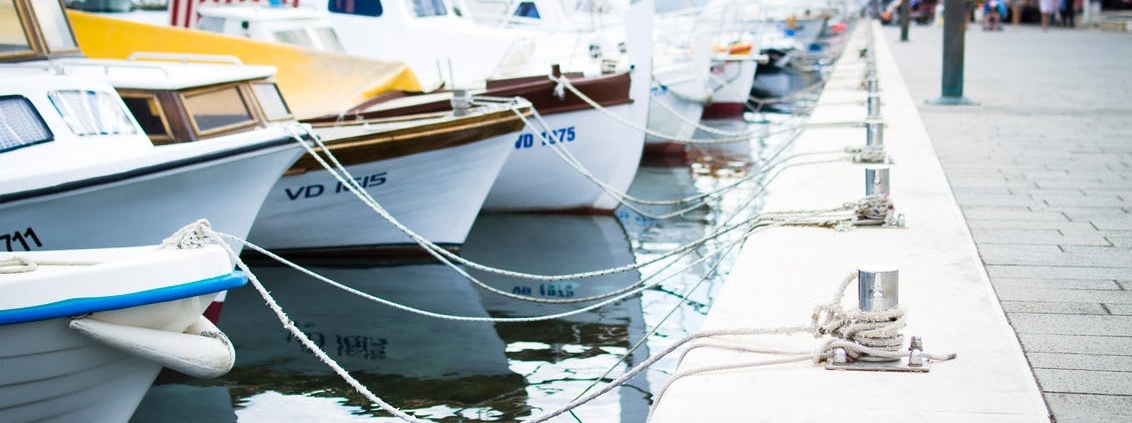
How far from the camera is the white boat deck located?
4.25 metres

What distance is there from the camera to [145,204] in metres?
8.26

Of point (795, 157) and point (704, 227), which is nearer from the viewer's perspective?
point (795, 157)

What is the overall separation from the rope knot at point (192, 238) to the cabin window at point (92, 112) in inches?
108

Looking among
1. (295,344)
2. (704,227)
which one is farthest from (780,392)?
(704,227)

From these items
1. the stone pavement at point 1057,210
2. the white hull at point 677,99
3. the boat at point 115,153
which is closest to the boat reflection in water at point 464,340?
the boat at point 115,153

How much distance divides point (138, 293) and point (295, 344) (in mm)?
3784

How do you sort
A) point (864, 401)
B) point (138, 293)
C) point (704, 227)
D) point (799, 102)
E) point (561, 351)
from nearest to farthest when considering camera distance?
point (864, 401)
point (138, 293)
point (561, 351)
point (704, 227)
point (799, 102)

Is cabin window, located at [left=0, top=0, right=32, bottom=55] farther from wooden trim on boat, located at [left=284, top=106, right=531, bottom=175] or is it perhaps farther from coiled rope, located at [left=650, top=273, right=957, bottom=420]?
coiled rope, located at [left=650, top=273, right=957, bottom=420]

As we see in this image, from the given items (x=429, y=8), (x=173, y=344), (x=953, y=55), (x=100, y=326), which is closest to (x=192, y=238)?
(x=173, y=344)

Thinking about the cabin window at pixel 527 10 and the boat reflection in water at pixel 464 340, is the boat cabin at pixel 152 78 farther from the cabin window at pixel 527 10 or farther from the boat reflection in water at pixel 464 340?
the cabin window at pixel 527 10

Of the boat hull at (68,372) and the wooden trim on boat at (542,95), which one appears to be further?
the wooden trim on boat at (542,95)

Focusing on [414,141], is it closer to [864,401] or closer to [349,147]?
[349,147]

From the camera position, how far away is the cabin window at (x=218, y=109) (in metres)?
9.83

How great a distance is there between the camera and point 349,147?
10.8 metres
